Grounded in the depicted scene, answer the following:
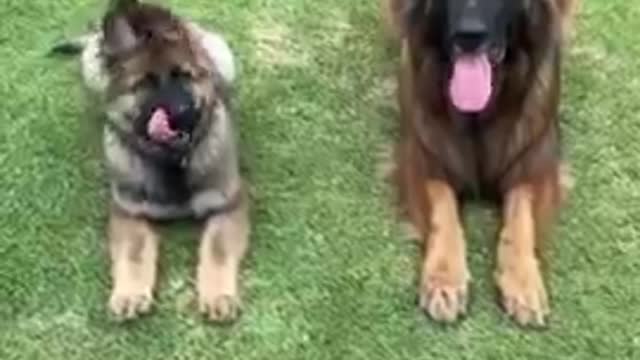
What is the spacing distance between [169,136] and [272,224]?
1.39 ft

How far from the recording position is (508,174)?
12.8 ft

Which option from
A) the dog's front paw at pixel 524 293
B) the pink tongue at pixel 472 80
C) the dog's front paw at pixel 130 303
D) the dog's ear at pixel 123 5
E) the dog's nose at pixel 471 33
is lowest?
the dog's front paw at pixel 130 303

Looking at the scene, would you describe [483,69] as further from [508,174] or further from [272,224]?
[272,224]

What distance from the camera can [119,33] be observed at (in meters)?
3.60

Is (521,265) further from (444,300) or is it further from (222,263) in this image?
(222,263)

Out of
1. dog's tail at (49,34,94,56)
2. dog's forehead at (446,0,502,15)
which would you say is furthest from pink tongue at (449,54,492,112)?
dog's tail at (49,34,94,56)

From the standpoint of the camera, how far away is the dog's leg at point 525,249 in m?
3.61

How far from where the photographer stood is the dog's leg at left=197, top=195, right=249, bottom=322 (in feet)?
11.9

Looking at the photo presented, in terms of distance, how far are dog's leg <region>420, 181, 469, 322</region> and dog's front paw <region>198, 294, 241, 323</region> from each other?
0.43 metres

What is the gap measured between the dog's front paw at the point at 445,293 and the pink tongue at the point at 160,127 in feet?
2.17

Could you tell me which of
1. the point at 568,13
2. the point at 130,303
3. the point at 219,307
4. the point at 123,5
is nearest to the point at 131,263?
the point at 130,303

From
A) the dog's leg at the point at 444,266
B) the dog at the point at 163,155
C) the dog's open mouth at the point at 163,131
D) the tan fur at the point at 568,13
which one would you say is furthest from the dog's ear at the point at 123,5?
the tan fur at the point at 568,13

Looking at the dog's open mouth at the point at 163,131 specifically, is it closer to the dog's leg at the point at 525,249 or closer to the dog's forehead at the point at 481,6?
the dog's forehead at the point at 481,6

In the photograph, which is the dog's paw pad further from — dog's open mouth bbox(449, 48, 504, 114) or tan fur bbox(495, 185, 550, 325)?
dog's open mouth bbox(449, 48, 504, 114)
